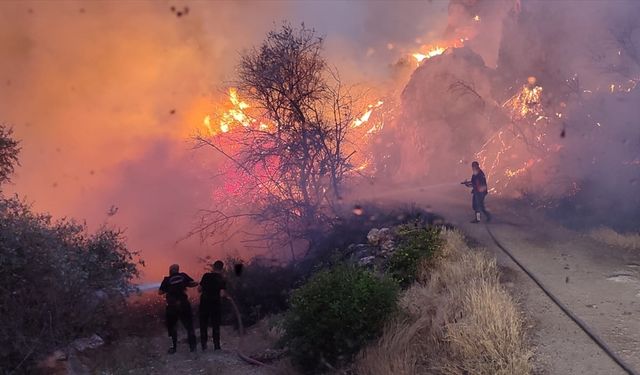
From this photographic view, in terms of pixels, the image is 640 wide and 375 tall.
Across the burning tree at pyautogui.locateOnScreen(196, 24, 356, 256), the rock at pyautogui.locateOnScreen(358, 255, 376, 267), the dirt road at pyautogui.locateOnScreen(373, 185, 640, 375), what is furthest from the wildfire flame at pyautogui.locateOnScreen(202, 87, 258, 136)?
the dirt road at pyautogui.locateOnScreen(373, 185, 640, 375)

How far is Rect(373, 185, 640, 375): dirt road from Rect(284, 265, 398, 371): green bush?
6.85 feet

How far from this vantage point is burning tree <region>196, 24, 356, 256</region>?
51.8 feet

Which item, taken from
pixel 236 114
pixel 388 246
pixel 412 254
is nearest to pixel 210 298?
pixel 412 254

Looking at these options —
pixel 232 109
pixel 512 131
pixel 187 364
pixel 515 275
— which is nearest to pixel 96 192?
pixel 232 109

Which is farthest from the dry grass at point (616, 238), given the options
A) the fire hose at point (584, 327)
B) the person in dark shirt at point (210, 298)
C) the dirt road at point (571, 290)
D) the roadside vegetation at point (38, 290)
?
the roadside vegetation at point (38, 290)

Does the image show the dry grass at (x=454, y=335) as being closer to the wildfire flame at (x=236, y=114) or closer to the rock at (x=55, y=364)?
the rock at (x=55, y=364)

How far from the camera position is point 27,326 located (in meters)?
8.05

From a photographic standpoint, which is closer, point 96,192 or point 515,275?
point 515,275

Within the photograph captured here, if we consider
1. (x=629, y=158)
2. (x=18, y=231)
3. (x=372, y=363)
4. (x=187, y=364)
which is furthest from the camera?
(x=629, y=158)

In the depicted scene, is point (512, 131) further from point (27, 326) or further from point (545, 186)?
point (27, 326)

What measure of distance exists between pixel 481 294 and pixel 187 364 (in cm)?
567

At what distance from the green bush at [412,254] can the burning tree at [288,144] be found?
19.9 feet

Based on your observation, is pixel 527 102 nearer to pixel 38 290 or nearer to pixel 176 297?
pixel 176 297

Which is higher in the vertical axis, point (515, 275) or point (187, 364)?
point (515, 275)
